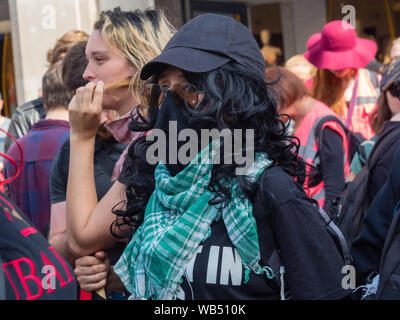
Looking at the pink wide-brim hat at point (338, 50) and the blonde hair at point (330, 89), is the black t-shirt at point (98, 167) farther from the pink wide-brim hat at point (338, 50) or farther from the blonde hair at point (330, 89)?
the blonde hair at point (330, 89)

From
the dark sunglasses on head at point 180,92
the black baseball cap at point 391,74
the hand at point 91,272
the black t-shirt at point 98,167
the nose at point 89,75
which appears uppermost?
the nose at point 89,75

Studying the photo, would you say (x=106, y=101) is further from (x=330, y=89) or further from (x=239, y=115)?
(x=330, y=89)

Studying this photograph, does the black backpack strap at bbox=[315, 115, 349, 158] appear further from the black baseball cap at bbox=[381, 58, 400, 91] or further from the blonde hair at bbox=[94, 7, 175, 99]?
the blonde hair at bbox=[94, 7, 175, 99]

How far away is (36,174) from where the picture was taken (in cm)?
322

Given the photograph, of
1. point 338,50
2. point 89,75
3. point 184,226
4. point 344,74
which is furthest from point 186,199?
point 344,74

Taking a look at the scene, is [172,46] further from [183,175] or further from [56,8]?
[56,8]

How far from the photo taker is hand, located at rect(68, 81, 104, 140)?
6.91 ft

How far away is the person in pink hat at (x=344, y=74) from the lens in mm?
4410

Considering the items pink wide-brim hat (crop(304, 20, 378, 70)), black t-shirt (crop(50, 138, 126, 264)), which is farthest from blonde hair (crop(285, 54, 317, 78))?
black t-shirt (crop(50, 138, 126, 264))

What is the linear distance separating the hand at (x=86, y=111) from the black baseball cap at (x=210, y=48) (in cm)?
27

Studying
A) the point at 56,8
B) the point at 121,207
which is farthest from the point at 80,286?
the point at 56,8

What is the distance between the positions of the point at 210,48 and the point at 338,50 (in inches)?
112

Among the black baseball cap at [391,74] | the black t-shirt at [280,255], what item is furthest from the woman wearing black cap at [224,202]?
the black baseball cap at [391,74]

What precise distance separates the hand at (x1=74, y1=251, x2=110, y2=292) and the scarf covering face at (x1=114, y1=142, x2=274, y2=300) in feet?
1.05
